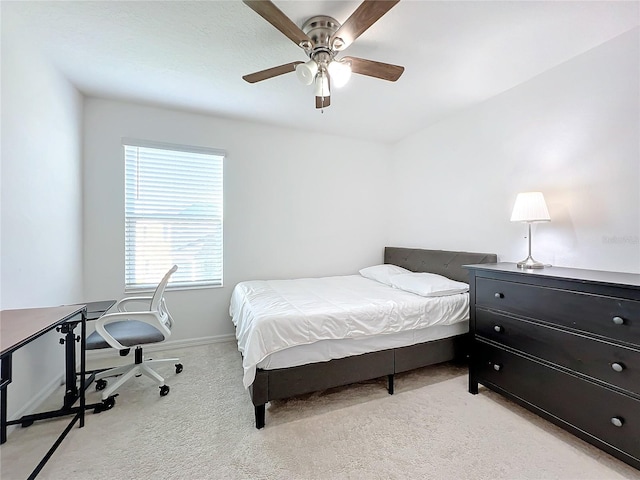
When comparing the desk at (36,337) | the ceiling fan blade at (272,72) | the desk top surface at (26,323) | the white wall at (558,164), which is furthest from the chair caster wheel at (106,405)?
the white wall at (558,164)

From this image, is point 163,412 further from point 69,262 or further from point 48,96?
point 48,96

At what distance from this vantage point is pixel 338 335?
2.03 meters

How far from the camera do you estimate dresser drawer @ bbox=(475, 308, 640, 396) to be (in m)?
1.48

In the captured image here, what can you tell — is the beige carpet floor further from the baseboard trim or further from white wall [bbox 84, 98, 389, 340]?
white wall [bbox 84, 98, 389, 340]

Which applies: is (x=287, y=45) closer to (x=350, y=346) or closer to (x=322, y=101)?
(x=322, y=101)

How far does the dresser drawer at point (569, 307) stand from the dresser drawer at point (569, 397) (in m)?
0.32

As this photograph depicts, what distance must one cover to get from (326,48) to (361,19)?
0.40 meters

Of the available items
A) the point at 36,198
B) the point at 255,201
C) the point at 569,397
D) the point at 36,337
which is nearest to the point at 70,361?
the point at 36,337

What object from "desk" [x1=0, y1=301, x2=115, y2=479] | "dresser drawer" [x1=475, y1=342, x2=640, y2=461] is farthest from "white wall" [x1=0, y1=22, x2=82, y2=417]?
"dresser drawer" [x1=475, y1=342, x2=640, y2=461]

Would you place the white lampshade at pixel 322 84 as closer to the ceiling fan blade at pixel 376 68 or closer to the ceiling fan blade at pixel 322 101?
the ceiling fan blade at pixel 322 101

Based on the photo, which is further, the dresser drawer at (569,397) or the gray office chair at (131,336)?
the gray office chair at (131,336)

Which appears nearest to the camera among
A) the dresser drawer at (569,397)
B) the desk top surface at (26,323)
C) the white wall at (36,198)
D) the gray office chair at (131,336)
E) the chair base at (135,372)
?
the desk top surface at (26,323)

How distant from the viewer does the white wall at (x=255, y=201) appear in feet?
9.66

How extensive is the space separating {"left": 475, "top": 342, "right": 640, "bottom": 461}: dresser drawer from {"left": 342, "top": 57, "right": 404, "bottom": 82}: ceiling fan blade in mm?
2183
